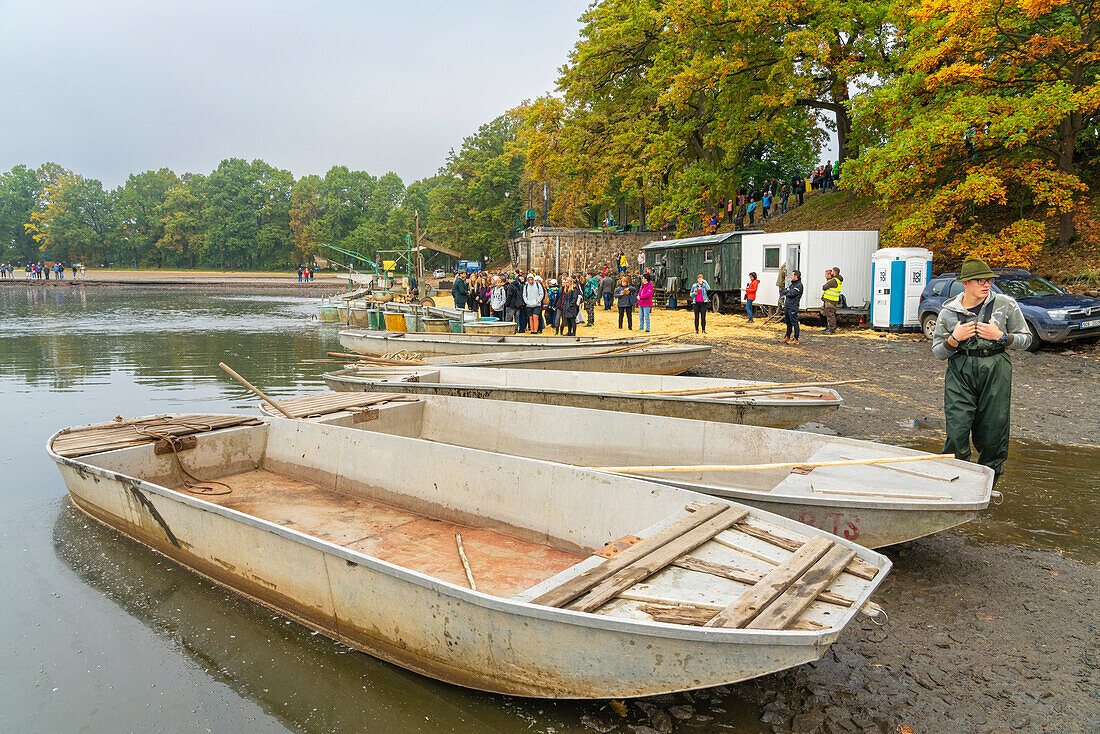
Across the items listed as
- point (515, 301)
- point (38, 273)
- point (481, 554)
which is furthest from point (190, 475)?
point (38, 273)

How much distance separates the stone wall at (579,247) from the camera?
3838 cm

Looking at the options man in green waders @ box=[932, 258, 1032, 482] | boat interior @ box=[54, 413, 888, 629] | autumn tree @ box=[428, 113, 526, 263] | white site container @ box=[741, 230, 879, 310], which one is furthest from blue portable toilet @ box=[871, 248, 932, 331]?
autumn tree @ box=[428, 113, 526, 263]

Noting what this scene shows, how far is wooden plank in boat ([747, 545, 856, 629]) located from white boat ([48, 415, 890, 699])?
0.01 m

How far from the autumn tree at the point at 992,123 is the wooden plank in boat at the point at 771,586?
1565 centimetres

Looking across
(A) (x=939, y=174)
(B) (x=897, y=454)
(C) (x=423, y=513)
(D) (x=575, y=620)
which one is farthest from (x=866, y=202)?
(D) (x=575, y=620)

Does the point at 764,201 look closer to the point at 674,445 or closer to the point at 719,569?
the point at 674,445

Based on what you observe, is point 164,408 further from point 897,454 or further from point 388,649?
point 897,454

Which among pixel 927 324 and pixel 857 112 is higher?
pixel 857 112

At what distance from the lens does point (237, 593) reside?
481 cm

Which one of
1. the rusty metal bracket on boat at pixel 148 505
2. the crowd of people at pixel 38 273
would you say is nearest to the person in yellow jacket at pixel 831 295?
the rusty metal bracket on boat at pixel 148 505

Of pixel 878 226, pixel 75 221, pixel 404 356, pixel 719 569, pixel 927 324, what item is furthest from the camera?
pixel 75 221

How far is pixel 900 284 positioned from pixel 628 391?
35.3 ft

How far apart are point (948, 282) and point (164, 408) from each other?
16.7m

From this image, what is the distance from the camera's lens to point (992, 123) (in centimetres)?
1527
